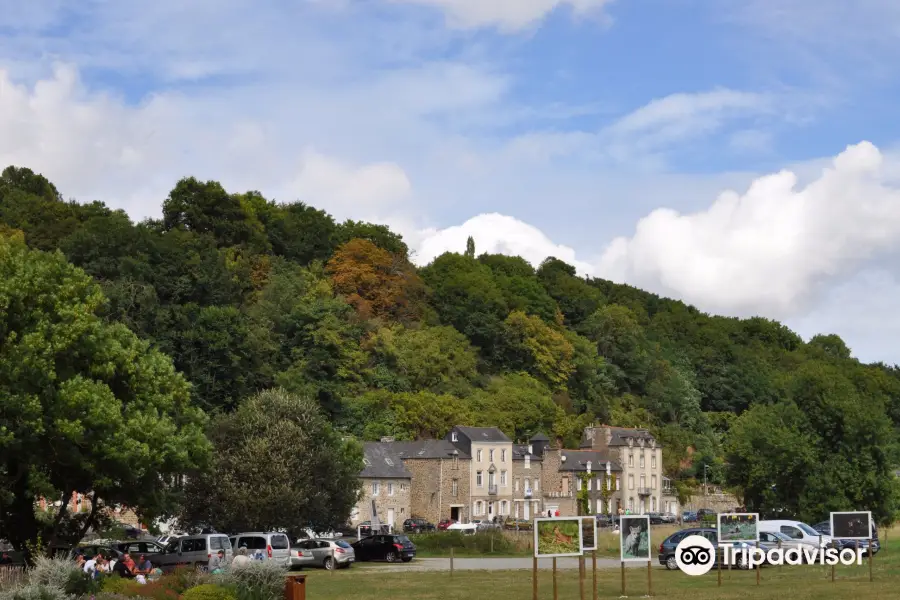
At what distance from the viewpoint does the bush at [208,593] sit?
84.9ft

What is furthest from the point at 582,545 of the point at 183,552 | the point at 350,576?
the point at 183,552

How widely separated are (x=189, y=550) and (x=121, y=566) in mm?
6776

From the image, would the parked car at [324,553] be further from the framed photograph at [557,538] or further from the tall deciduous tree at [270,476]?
the framed photograph at [557,538]

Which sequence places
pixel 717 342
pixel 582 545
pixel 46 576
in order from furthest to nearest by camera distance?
pixel 717 342
pixel 582 545
pixel 46 576

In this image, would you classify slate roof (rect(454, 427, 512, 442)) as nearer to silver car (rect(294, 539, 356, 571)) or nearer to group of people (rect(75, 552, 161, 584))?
silver car (rect(294, 539, 356, 571))

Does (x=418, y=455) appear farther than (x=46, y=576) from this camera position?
Yes

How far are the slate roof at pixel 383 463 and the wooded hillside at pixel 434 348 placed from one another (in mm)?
4250

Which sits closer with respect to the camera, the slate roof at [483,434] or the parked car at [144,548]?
the parked car at [144,548]

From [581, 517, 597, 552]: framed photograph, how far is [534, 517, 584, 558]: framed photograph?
176 millimetres

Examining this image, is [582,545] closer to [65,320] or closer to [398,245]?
[65,320]

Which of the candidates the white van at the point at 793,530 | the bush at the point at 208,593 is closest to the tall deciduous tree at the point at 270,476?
the white van at the point at 793,530

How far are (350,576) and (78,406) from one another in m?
11.7

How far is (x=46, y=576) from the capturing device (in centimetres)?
2580

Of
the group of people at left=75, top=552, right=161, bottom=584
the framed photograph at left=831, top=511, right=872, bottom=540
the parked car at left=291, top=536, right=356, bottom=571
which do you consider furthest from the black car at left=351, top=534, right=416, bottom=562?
the framed photograph at left=831, top=511, right=872, bottom=540
